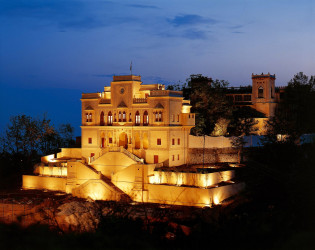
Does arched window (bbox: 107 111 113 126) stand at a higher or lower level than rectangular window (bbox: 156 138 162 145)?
higher

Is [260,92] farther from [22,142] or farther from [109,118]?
[22,142]

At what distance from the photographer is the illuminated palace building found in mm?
28172

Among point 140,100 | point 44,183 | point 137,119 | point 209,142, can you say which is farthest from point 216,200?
point 44,183

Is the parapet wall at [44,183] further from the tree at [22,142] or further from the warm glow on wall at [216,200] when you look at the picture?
the warm glow on wall at [216,200]

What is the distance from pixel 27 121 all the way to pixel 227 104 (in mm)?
19521

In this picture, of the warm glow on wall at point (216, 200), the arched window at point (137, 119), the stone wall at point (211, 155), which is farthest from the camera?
the stone wall at point (211, 155)

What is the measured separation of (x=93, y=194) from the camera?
2988 centimetres

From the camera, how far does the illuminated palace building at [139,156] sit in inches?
1109

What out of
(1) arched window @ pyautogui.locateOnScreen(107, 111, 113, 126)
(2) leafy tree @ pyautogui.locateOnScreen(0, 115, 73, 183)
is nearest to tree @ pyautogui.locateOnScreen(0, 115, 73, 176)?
(2) leafy tree @ pyautogui.locateOnScreen(0, 115, 73, 183)

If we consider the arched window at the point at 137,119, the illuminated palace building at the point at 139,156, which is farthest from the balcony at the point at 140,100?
the arched window at the point at 137,119

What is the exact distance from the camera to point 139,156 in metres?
33.1

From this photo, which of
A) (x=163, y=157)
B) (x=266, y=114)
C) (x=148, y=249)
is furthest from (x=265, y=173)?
(x=266, y=114)

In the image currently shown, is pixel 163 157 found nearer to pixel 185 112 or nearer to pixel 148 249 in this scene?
pixel 185 112

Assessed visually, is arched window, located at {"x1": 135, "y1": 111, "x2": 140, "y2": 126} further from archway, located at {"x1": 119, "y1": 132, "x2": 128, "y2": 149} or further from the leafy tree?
the leafy tree
